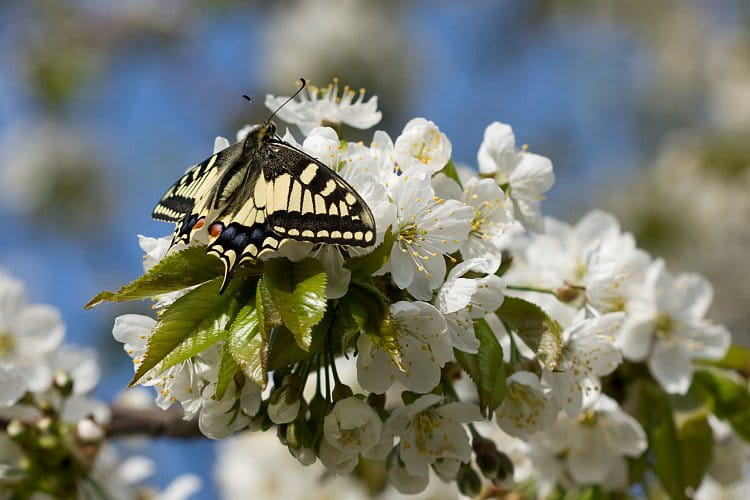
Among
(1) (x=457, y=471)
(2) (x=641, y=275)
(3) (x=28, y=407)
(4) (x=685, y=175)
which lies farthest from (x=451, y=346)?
(4) (x=685, y=175)

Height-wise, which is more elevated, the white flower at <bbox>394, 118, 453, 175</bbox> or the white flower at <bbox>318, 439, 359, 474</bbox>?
the white flower at <bbox>394, 118, 453, 175</bbox>

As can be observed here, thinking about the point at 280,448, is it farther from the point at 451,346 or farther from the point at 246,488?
the point at 451,346

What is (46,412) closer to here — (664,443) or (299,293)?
(299,293)

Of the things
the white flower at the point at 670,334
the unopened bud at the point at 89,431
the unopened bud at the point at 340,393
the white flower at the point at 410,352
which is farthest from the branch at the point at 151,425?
the white flower at the point at 670,334

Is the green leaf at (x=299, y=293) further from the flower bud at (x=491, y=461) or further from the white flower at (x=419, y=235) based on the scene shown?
the flower bud at (x=491, y=461)

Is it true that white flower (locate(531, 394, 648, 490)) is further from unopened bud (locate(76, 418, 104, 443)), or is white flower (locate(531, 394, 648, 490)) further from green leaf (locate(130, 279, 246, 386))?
unopened bud (locate(76, 418, 104, 443))

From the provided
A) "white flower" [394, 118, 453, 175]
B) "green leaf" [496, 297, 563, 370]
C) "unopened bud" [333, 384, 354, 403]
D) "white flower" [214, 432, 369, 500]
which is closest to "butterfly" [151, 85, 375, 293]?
"white flower" [394, 118, 453, 175]

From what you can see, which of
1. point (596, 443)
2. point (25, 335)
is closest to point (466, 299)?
point (596, 443)
